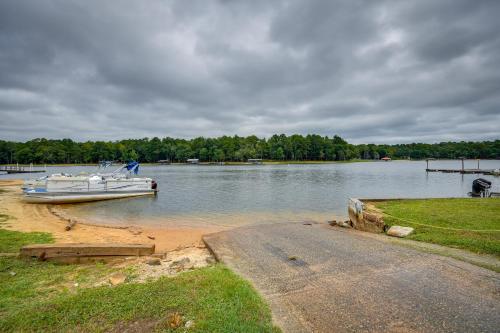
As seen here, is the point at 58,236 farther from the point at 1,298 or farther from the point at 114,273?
the point at 1,298

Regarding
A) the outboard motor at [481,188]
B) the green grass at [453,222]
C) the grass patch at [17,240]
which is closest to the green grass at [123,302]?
the grass patch at [17,240]

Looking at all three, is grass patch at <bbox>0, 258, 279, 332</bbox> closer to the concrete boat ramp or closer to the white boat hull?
the concrete boat ramp

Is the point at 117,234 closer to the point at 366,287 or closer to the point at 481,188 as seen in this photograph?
the point at 366,287

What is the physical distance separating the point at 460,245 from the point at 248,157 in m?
158

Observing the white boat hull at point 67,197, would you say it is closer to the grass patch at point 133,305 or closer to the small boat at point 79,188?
the small boat at point 79,188

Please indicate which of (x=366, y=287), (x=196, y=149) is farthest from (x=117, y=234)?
(x=196, y=149)

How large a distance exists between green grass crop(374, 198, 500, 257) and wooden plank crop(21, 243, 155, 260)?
29.2 ft

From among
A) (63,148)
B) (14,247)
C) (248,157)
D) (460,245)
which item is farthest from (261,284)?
(63,148)

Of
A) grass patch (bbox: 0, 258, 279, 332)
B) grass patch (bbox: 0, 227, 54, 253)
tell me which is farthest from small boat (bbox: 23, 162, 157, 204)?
grass patch (bbox: 0, 258, 279, 332)

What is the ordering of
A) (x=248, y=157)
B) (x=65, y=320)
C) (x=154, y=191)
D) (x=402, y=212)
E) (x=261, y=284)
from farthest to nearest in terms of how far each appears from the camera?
(x=248, y=157) < (x=154, y=191) < (x=402, y=212) < (x=261, y=284) < (x=65, y=320)

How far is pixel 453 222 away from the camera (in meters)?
11.1

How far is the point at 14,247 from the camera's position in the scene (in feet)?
29.2

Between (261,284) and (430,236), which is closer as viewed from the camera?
(261,284)

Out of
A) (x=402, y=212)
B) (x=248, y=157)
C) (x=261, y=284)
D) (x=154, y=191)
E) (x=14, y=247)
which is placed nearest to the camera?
(x=261, y=284)
